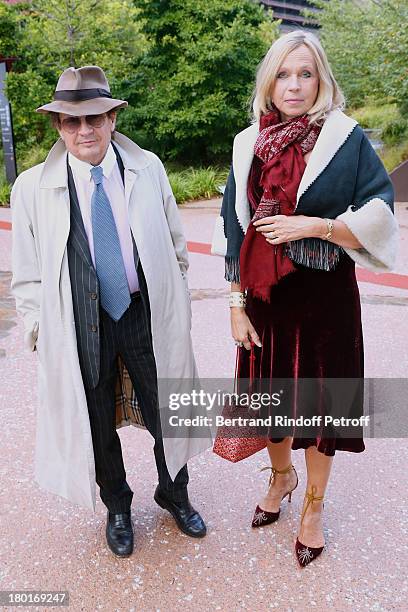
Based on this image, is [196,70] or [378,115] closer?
[196,70]

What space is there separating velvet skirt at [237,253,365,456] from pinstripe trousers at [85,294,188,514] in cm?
39

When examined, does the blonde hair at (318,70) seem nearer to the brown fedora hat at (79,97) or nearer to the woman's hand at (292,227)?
the woman's hand at (292,227)

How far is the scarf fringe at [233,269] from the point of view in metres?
2.03

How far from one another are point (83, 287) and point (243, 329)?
608 mm

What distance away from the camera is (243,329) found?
211 cm

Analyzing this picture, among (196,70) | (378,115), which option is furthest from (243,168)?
(378,115)

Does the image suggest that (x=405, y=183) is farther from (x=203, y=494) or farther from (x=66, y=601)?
(x=66, y=601)

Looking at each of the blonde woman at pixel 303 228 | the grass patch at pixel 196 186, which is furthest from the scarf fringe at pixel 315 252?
the grass patch at pixel 196 186

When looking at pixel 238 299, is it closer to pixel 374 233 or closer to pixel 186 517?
pixel 374 233

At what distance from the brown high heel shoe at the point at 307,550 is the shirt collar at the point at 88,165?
1448mm

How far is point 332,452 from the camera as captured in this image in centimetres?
212

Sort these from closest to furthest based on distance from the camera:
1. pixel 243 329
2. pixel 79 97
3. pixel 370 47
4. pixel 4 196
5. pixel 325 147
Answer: pixel 325 147 → pixel 79 97 → pixel 243 329 → pixel 4 196 → pixel 370 47

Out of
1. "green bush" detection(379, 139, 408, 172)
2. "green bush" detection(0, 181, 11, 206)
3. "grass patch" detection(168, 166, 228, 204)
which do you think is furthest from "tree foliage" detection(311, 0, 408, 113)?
"green bush" detection(0, 181, 11, 206)

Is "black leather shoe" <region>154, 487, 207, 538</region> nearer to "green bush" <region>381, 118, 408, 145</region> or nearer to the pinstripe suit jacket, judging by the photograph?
the pinstripe suit jacket
